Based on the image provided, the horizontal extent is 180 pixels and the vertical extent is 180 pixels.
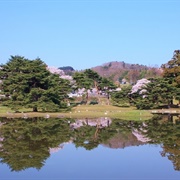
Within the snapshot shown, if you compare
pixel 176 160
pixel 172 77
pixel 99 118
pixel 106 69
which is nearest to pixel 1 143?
pixel 176 160

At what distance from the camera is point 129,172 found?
934 centimetres

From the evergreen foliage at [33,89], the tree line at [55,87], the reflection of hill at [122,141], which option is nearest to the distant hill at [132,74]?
the tree line at [55,87]

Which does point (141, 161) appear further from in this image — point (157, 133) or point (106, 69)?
point (106, 69)

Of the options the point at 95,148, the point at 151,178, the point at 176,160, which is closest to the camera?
the point at 151,178

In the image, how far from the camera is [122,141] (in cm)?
1505

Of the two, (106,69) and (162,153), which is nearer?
(162,153)

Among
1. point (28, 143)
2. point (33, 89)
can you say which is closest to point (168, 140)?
point (28, 143)

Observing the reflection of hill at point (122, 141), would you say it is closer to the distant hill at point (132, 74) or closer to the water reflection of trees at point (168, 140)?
the water reflection of trees at point (168, 140)

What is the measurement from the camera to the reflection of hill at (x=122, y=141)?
14086 mm

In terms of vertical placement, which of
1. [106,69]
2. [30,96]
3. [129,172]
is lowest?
[129,172]

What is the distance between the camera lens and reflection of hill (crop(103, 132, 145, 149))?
14086mm

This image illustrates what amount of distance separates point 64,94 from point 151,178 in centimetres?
2595

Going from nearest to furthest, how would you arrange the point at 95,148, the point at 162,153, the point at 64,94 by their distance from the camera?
the point at 162,153 < the point at 95,148 < the point at 64,94

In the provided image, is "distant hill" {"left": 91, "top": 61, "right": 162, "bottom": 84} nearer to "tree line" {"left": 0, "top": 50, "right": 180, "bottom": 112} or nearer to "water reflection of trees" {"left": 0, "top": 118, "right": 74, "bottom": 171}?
"tree line" {"left": 0, "top": 50, "right": 180, "bottom": 112}
